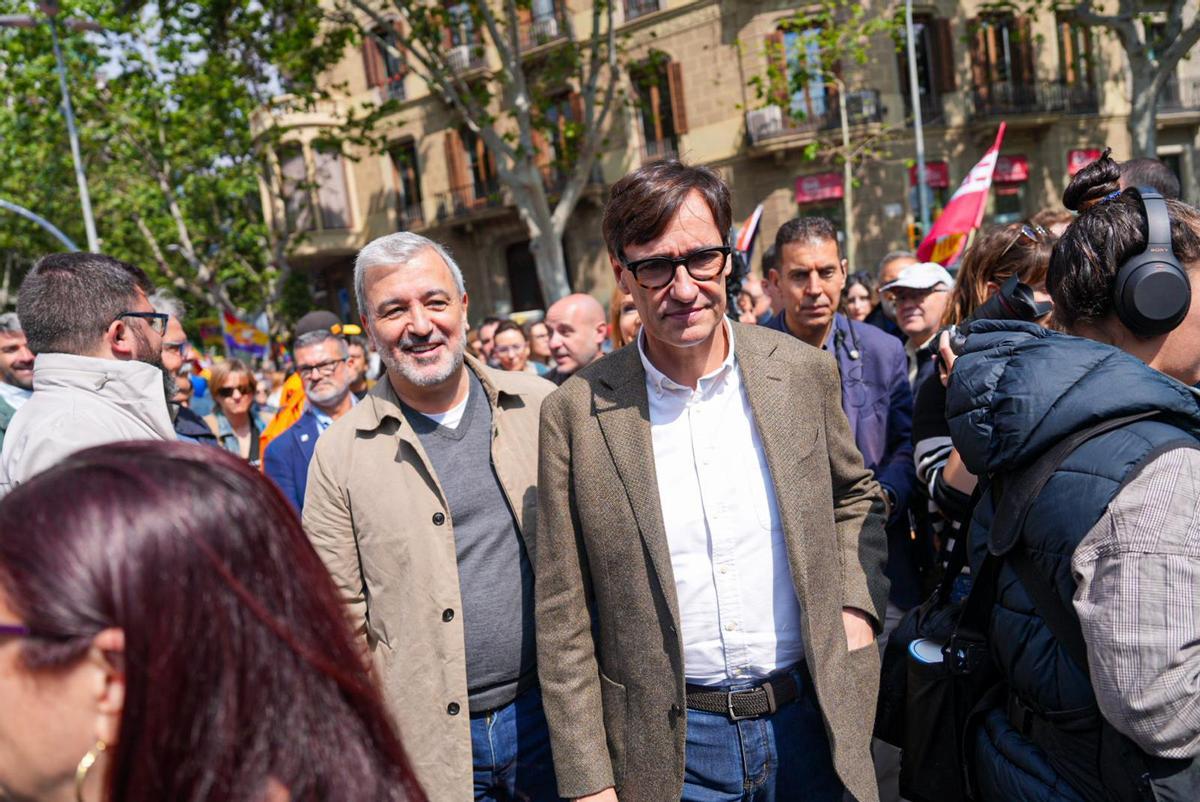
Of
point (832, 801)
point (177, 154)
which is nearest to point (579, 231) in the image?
point (177, 154)

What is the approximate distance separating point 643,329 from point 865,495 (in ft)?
2.41

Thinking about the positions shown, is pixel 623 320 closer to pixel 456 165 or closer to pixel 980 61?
pixel 980 61

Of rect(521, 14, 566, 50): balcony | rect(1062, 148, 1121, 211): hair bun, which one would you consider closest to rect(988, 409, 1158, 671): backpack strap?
rect(1062, 148, 1121, 211): hair bun

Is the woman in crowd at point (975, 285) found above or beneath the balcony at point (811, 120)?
beneath

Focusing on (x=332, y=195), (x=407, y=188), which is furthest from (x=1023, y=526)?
(x=332, y=195)

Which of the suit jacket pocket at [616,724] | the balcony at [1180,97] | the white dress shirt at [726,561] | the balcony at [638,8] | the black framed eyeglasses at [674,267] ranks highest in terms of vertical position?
the balcony at [638,8]

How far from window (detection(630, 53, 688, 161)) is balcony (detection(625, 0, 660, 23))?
1.26 metres

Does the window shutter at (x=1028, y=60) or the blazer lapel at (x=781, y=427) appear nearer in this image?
the blazer lapel at (x=781, y=427)

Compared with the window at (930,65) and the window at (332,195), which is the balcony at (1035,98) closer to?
the window at (930,65)

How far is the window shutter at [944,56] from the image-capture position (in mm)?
21047

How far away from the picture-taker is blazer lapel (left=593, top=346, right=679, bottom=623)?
6.77 feet

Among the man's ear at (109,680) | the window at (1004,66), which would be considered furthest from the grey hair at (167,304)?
the window at (1004,66)

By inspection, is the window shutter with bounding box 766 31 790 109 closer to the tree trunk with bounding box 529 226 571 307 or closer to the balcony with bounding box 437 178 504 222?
the tree trunk with bounding box 529 226 571 307

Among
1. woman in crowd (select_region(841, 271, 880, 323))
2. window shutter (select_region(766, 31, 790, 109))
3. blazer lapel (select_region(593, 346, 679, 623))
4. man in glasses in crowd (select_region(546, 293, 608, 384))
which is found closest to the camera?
blazer lapel (select_region(593, 346, 679, 623))
